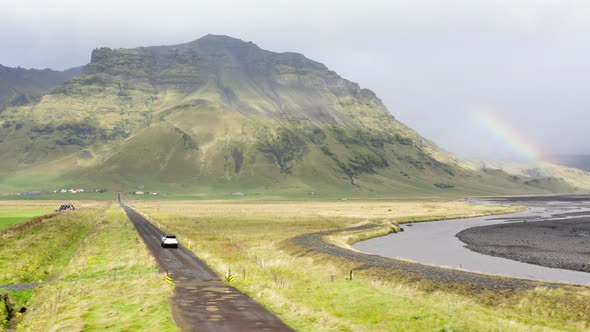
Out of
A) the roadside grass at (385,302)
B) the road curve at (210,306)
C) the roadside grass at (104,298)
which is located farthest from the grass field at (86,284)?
the roadside grass at (385,302)

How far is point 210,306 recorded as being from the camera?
31.2 m

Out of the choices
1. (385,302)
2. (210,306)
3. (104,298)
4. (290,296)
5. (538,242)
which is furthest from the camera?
(538,242)

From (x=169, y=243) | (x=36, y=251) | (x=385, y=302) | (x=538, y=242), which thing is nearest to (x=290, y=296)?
Answer: (x=385, y=302)

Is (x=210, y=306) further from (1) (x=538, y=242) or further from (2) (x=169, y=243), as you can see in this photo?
(1) (x=538, y=242)

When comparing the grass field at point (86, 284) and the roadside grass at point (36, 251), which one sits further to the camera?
the roadside grass at point (36, 251)

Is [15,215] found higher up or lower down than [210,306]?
lower down

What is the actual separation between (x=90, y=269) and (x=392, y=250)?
146 feet

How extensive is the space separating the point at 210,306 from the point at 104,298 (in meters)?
8.33

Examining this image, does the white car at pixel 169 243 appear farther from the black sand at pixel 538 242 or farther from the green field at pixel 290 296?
the black sand at pixel 538 242

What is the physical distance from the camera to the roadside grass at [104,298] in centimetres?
2767

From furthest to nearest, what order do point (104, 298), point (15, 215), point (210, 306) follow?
point (15, 215) < point (104, 298) < point (210, 306)

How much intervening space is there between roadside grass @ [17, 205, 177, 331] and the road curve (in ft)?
3.32

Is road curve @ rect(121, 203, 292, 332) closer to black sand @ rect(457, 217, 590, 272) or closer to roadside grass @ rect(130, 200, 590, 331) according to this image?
roadside grass @ rect(130, 200, 590, 331)

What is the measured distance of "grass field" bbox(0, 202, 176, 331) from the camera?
93.1ft
